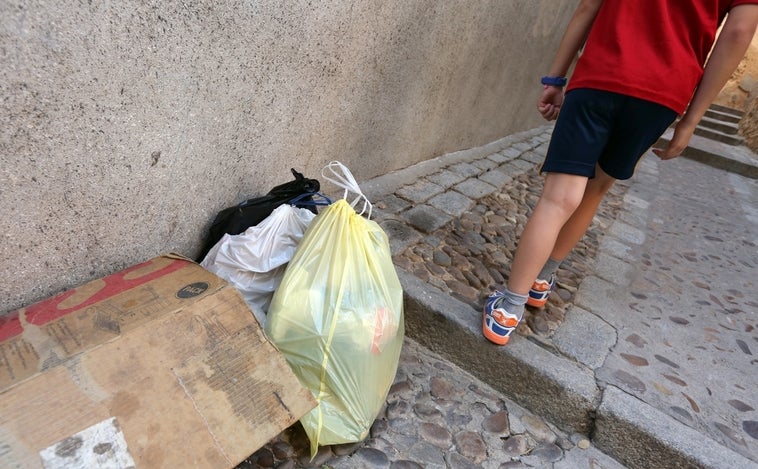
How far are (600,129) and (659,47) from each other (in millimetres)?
Result: 291

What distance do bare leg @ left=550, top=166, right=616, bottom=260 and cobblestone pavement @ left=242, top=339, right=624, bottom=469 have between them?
701 mm

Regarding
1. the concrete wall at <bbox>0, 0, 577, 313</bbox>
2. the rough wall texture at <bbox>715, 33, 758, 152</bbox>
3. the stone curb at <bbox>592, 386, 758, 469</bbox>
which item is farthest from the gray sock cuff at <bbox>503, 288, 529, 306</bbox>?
the rough wall texture at <bbox>715, 33, 758, 152</bbox>

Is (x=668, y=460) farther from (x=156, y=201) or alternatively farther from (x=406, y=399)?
(x=156, y=201)

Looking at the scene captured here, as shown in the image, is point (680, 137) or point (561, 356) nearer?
point (680, 137)

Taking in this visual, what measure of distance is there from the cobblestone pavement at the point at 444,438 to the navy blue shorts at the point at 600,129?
892 mm

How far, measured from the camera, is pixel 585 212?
1.91 m

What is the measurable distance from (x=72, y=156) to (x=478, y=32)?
2888 mm

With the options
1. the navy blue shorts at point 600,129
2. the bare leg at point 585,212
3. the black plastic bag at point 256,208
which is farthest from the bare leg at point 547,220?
the black plastic bag at point 256,208

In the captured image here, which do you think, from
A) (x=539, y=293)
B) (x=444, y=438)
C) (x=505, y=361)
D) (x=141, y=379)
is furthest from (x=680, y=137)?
(x=141, y=379)

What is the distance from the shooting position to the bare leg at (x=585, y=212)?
1.83 m

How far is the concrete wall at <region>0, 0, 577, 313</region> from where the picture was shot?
1.12 metres

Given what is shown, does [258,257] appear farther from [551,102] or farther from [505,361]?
[551,102]

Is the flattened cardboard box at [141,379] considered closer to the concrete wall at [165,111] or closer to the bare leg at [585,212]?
the concrete wall at [165,111]

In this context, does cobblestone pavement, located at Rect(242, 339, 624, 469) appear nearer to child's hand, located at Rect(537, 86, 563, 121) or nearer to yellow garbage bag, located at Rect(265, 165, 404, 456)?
yellow garbage bag, located at Rect(265, 165, 404, 456)
